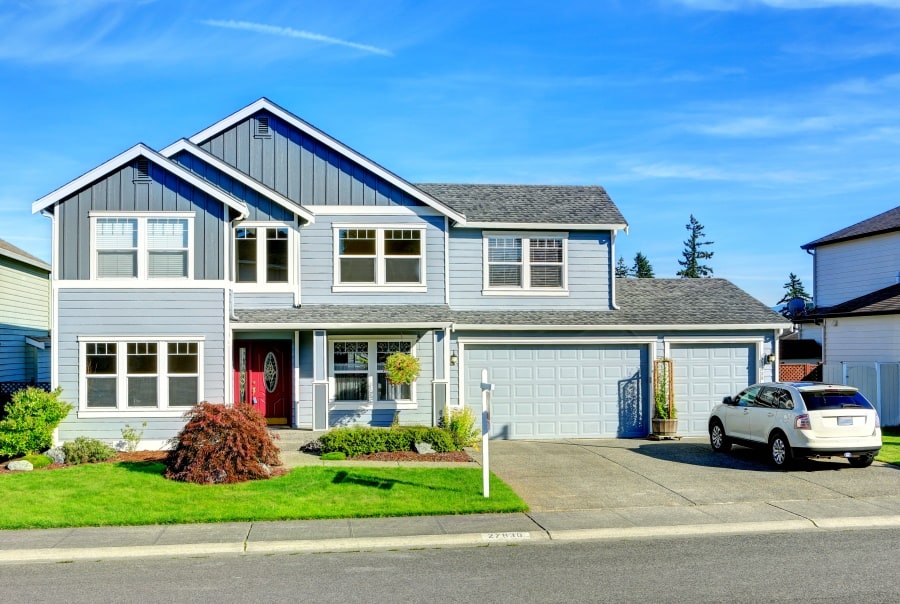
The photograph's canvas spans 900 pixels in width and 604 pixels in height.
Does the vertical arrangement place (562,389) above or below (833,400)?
below

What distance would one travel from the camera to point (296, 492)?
13.1m

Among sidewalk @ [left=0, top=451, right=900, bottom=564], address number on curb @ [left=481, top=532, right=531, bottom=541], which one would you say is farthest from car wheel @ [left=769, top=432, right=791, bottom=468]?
address number on curb @ [left=481, top=532, right=531, bottom=541]

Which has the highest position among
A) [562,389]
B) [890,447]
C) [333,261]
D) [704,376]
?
[333,261]

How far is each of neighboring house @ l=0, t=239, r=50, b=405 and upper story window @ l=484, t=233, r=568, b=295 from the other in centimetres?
1567

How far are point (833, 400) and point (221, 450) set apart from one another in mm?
11445

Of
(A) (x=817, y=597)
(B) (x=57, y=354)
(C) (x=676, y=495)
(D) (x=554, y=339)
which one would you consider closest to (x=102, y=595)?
(A) (x=817, y=597)

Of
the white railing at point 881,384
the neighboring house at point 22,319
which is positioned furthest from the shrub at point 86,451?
the white railing at point 881,384

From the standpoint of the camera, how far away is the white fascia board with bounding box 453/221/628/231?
20.9 m

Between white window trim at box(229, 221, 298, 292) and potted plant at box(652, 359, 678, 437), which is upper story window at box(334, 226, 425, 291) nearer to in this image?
white window trim at box(229, 221, 298, 292)

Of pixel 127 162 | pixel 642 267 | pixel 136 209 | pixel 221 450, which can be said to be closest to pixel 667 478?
pixel 221 450

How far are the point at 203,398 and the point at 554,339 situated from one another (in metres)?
8.79

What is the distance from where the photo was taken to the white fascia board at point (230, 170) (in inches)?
746

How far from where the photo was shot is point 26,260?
1111 inches

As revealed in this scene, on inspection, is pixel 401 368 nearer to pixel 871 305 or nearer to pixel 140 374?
pixel 140 374
